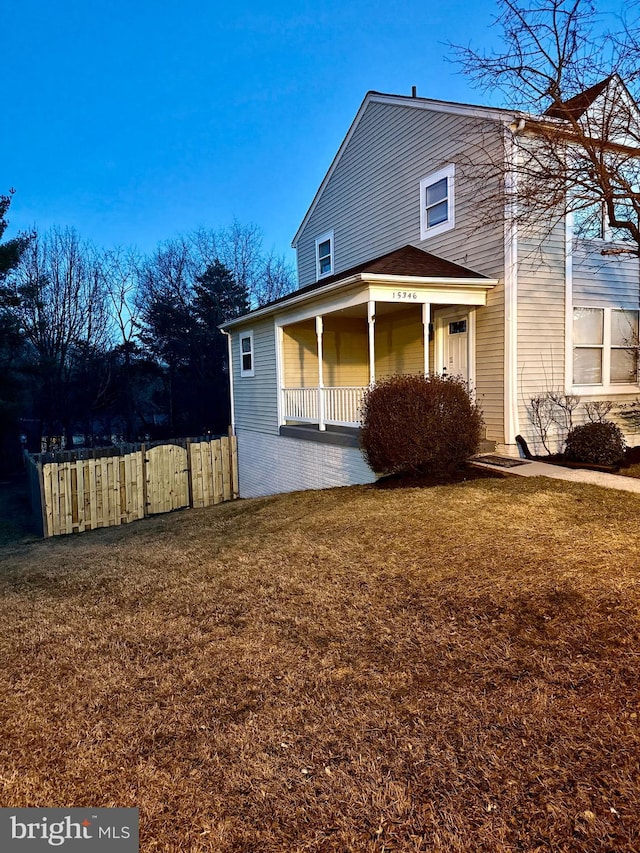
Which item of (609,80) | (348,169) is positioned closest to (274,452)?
(348,169)

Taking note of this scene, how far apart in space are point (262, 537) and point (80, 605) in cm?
223

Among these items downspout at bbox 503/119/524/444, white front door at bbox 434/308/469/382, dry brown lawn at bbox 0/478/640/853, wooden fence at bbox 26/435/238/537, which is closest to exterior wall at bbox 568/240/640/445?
downspout at bbox 503/119/524/444

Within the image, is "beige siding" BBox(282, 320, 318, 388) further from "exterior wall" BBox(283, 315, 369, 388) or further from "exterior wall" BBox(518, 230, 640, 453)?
"exterior wall" BBox(518, 230, 640, 453)

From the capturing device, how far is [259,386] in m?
14.8

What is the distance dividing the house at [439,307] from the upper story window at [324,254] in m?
1.85

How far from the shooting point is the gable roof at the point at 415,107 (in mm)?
9586

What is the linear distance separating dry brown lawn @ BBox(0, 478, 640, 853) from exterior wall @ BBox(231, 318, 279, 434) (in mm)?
8619

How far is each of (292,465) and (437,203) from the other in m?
6.83

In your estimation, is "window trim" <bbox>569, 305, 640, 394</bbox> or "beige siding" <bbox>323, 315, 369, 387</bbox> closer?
"window trim" <bbox>569, 305, 640, 394</bbox>

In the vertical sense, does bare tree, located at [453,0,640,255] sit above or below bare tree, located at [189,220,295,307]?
below

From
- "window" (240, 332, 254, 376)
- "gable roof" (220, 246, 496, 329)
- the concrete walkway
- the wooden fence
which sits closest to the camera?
the concrete walkway

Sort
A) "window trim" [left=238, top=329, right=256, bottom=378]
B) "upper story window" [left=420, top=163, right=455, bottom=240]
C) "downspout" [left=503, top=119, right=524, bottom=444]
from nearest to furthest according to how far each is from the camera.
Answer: "downspout" [left=503, top=119, right=524, bottom=444] < "upper story window" [left=420, top=163, right=455, bottom=240] < "window trim" [left=238, top=329, right=256, bottom=378]

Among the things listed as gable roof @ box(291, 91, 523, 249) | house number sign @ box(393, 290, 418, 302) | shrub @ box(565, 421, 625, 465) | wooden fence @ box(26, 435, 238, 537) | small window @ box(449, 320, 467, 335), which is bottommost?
wooden fence @ box(26, 435, 238, 537)

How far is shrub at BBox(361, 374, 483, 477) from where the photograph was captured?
26.0ft
